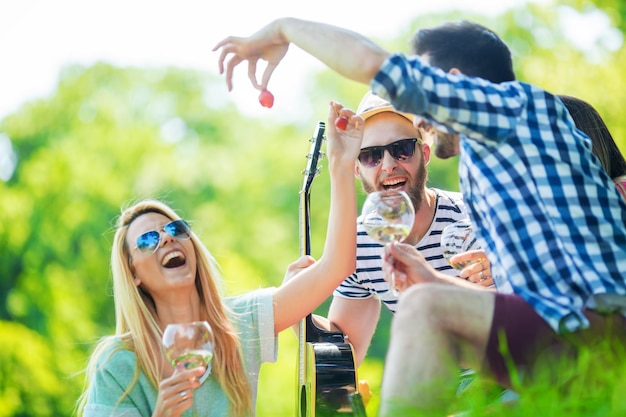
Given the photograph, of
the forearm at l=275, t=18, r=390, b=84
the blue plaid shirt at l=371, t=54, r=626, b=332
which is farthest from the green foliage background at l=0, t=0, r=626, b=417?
the forearm at l=275, t=18, r=390, b=84

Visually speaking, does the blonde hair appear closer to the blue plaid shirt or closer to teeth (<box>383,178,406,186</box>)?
teeth (<box>383,178,406,186</box>)

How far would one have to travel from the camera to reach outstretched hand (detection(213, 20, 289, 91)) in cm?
329

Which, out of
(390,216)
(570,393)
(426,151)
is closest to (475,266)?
(390,216)

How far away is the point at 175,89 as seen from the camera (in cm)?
3650

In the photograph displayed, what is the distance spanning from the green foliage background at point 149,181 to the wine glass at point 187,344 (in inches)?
587

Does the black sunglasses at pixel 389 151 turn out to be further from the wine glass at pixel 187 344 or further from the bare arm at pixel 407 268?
the bare arm at pixel 407 268

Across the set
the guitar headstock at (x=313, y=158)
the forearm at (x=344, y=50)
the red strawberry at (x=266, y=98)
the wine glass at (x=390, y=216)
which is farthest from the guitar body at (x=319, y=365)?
the forearm at (x=344, y=50)

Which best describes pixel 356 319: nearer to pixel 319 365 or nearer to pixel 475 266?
pixel 319 365

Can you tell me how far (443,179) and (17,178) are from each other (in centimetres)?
1330

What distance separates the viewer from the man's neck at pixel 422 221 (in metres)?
4.90

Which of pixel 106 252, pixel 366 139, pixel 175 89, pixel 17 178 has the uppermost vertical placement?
pixel 175 89

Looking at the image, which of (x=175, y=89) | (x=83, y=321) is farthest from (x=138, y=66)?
(x=83, y=321)

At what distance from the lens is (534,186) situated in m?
2.89

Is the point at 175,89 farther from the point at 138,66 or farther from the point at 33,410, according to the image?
the point at 33,410
